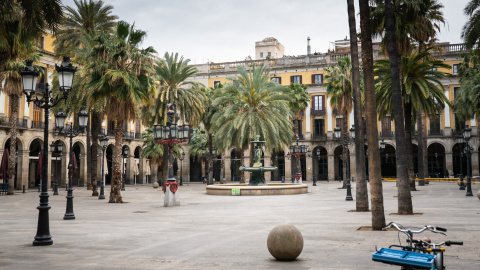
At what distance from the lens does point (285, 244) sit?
7.40 m

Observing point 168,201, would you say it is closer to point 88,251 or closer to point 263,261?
point 88,251

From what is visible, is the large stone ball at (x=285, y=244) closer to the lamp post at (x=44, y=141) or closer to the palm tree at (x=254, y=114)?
A: the lamp post at (x=44, y=141)

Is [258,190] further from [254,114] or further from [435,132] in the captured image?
[435,132]

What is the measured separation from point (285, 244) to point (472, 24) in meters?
18.7

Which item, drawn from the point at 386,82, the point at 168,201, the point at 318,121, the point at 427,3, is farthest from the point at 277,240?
the point at 318,121

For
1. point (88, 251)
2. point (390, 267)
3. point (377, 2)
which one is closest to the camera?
point (390, 267)

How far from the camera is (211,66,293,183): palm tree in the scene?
3422 cm

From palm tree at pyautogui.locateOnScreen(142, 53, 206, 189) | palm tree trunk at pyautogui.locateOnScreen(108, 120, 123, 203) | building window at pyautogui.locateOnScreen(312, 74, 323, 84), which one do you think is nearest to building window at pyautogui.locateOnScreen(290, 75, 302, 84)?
building window at pyautogui.locateOnScreen(312, 74, 323, 84)

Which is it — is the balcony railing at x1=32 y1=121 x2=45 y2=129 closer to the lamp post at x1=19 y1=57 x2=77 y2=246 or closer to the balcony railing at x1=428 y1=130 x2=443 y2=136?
the lamp post at x1=19 y1=57 x2=77 y2=246

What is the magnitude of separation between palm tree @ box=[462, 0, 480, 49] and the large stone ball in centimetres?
1769

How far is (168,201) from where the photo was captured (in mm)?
20266

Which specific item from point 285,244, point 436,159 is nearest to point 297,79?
point 436,159

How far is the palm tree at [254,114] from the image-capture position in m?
34.2

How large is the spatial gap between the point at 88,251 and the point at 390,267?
18.0ft
